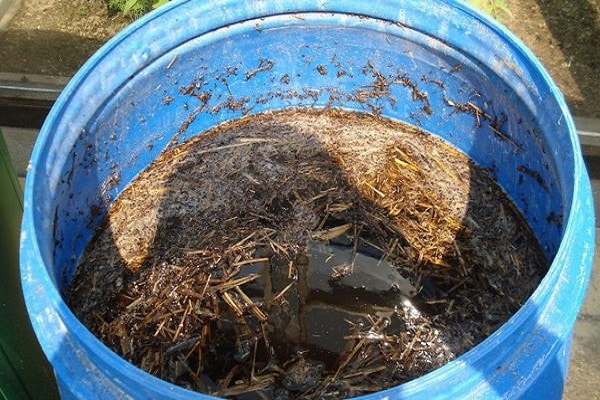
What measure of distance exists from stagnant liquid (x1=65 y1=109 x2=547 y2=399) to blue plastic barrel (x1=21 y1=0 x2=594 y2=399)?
6 cm

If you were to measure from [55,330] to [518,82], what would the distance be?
98cm

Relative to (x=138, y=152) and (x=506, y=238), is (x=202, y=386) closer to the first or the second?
(x=138, y=152)

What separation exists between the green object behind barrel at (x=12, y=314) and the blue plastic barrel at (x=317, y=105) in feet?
0.35

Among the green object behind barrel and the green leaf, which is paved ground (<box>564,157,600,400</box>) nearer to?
the green object behind barrel

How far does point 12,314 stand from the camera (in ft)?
4.95

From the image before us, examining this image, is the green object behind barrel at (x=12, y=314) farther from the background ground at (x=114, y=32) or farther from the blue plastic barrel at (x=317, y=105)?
the background ground at (x=114, y=32)

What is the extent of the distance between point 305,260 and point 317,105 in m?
0.44

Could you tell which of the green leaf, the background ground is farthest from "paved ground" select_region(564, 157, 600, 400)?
the green leaf

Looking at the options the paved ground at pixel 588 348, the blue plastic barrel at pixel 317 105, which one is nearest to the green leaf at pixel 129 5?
the blue plastic barrel at pixel 317 105

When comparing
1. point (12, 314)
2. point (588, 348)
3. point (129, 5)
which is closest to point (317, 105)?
point (12, 314)

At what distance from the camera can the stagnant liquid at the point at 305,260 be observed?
1532mm

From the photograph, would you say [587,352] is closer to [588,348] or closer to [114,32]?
[588,348]

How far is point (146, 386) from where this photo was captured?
3.20 feet

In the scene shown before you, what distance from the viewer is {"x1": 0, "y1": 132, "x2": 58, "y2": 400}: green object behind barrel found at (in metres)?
1.47
